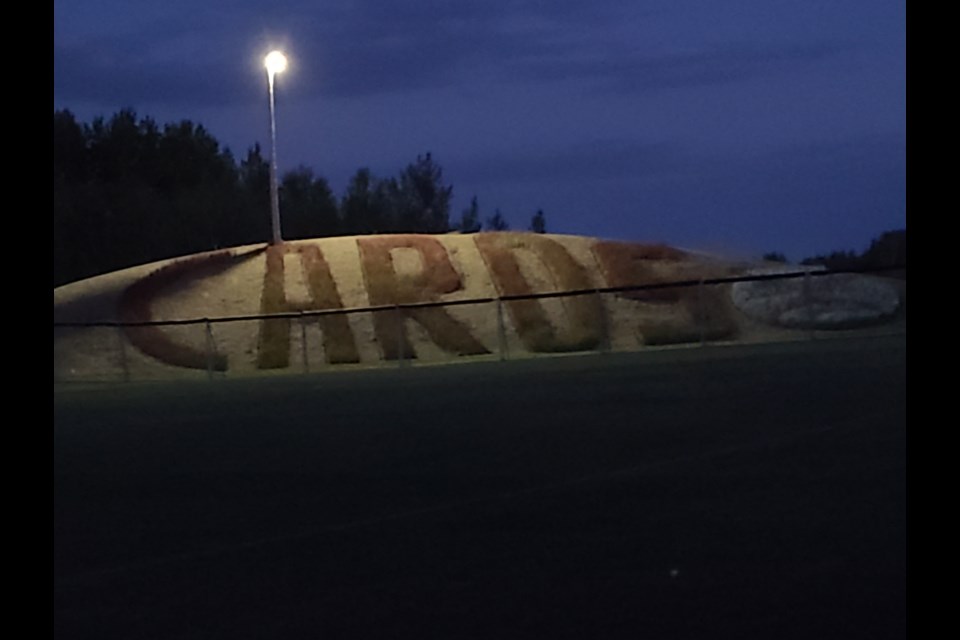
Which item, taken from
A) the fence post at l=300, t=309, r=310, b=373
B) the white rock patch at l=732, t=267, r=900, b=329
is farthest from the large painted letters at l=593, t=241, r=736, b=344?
the fence post at l=300, t=309, r=310, b=373

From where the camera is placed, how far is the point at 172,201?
33250mm

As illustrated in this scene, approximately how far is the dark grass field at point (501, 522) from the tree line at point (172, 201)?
65.0 feet

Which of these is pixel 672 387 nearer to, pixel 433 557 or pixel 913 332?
pixel 433 557

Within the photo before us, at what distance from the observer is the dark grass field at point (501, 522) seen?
3.42 meters

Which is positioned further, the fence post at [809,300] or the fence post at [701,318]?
the fence post at [809,300]

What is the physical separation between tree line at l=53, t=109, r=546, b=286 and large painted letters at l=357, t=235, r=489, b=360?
4.01m

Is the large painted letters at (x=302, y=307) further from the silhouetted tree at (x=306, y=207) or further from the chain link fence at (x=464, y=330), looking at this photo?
the silhouetted tree at (x=306, y=207)

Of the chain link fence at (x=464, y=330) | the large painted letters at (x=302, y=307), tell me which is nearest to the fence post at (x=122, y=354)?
the chain link fence at (x=464, y=330)

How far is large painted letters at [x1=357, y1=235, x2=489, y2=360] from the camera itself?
22578mm

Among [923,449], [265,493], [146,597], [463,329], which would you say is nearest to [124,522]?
[265,493]

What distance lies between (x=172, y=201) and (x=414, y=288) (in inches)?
345

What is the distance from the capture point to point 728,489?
5512mm

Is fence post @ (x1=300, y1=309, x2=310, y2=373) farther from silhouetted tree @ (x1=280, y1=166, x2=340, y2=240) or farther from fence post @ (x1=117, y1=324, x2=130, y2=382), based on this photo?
silhouetted tree @ (x1=280, y1=166, x2=340, y2=240)

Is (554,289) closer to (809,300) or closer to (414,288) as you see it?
(414,288)
